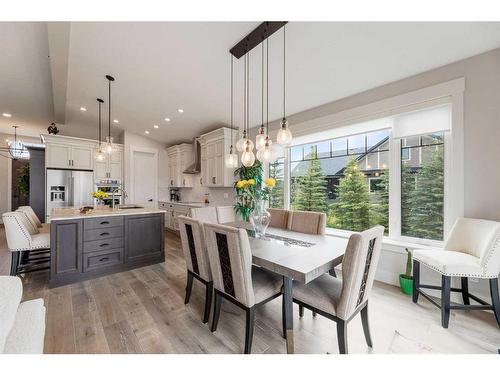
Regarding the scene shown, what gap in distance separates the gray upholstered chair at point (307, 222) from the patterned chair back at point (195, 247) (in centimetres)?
115

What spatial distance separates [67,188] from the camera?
484 centimetres

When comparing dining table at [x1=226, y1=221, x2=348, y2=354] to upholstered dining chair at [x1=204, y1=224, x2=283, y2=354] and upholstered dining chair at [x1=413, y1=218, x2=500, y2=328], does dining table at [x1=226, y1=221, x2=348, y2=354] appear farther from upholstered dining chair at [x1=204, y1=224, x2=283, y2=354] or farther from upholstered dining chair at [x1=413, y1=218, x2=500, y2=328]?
upholstered dining chair at [x1=413, y1=218, x2=500, y2=328]

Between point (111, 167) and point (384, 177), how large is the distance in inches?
253

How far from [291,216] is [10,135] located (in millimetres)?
9088

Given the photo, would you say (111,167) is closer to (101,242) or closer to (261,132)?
(101,242)

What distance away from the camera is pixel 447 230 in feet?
7.15

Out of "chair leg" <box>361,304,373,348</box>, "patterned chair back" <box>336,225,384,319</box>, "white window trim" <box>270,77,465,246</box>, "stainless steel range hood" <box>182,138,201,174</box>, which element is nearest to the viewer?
"patterned chair back" <box>336,225,384,319</box>

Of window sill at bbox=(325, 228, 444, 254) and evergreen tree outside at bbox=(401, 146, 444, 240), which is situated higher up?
evergreen tree outside at bbox=(401, 146, 444, 240)

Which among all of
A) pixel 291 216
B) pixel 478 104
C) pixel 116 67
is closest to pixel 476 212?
pixel 478 104

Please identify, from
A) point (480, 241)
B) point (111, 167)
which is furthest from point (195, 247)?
point (111, 167)

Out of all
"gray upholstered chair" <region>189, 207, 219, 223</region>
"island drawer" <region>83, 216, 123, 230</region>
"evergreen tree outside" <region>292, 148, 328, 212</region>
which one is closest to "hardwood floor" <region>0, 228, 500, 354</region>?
"island drawer" <region>83, 216, 123, 230</region>

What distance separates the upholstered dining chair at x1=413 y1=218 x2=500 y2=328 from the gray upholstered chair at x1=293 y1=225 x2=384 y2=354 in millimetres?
839

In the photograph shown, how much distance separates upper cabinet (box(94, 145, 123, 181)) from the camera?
17.6 ft
